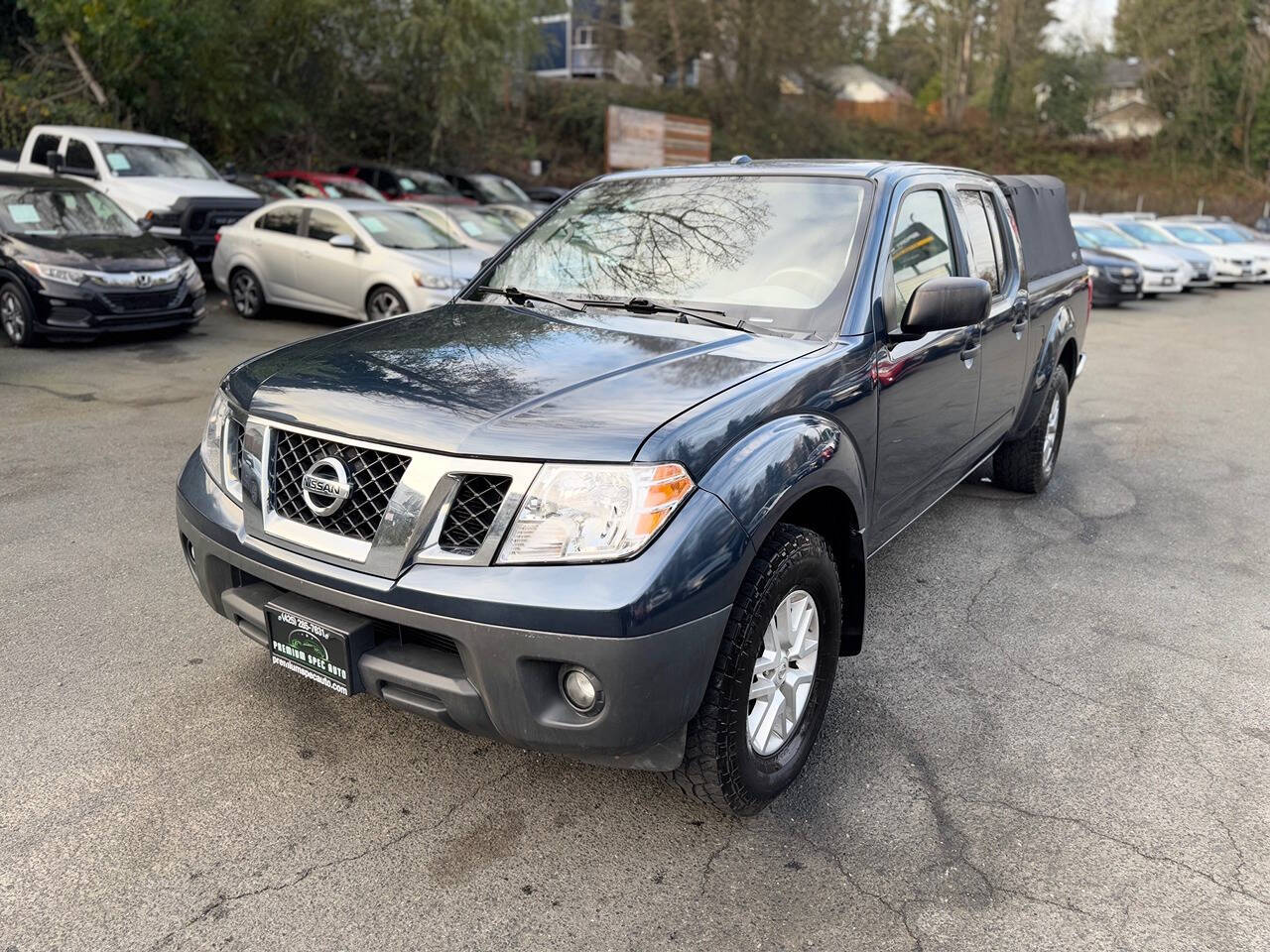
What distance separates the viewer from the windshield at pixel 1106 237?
19777mm

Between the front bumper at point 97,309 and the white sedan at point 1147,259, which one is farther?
the white sedan at point 1147,259

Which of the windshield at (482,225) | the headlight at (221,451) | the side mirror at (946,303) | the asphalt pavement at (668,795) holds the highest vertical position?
the side mirror at (946,303)

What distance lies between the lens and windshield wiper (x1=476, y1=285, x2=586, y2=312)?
379 cm

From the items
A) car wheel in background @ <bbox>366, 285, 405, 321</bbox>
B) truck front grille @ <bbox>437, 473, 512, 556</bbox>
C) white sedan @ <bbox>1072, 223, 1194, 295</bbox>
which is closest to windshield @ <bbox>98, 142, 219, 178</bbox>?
car wheel in background @ <bbox>366, 285, 405, 321</bbox>

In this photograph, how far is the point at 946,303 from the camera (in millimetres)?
3400

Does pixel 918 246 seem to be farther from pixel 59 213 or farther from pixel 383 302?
pixel 59 213

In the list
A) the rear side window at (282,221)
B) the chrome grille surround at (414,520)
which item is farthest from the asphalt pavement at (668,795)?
the rear side window at (282,221)

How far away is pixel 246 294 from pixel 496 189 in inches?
411

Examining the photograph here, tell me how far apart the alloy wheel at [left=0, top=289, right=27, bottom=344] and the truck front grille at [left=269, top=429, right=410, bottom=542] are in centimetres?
832

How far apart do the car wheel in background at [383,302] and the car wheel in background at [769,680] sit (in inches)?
335

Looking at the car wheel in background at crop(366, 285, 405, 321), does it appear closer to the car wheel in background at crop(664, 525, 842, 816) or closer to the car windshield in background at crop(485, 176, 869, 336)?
the car windshield in background at crop(485, 176, 869, 336)

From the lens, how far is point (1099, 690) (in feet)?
12.5

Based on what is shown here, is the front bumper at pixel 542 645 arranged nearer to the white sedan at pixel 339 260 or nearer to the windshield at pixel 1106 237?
the white sedan at pixel 339 260

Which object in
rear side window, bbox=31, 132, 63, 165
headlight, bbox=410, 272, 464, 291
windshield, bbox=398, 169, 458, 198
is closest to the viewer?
headlight, bbox=410, 272, 464, 291
